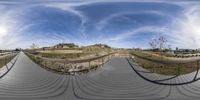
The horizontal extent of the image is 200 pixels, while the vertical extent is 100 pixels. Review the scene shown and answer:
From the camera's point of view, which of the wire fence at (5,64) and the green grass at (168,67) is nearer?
the green grass at (168,67)

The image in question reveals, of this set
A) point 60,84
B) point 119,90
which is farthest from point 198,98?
point 60,84

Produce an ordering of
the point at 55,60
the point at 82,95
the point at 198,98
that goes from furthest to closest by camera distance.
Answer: the point at 55,60
the point at 82,95
the point at 198,98

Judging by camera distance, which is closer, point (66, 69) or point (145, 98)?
point (145, 98)

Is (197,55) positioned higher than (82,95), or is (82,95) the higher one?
(197,55)

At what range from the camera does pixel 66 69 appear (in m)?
21.3

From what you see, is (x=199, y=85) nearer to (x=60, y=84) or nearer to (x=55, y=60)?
(x=60, y=84)

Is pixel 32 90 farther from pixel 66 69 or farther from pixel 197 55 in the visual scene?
pixel 197 55

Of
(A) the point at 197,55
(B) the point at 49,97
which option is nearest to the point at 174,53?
(A) the point at 197,55

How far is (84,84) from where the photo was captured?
16.9 m

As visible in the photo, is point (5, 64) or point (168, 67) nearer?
point (168, 67)

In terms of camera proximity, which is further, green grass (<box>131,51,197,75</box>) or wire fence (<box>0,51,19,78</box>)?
wire fence (<box>0,51,19,78</box>)

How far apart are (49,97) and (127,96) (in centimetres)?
284

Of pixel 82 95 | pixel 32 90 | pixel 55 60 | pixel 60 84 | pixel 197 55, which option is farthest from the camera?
pixel 55 60

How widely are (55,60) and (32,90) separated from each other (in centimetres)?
786
